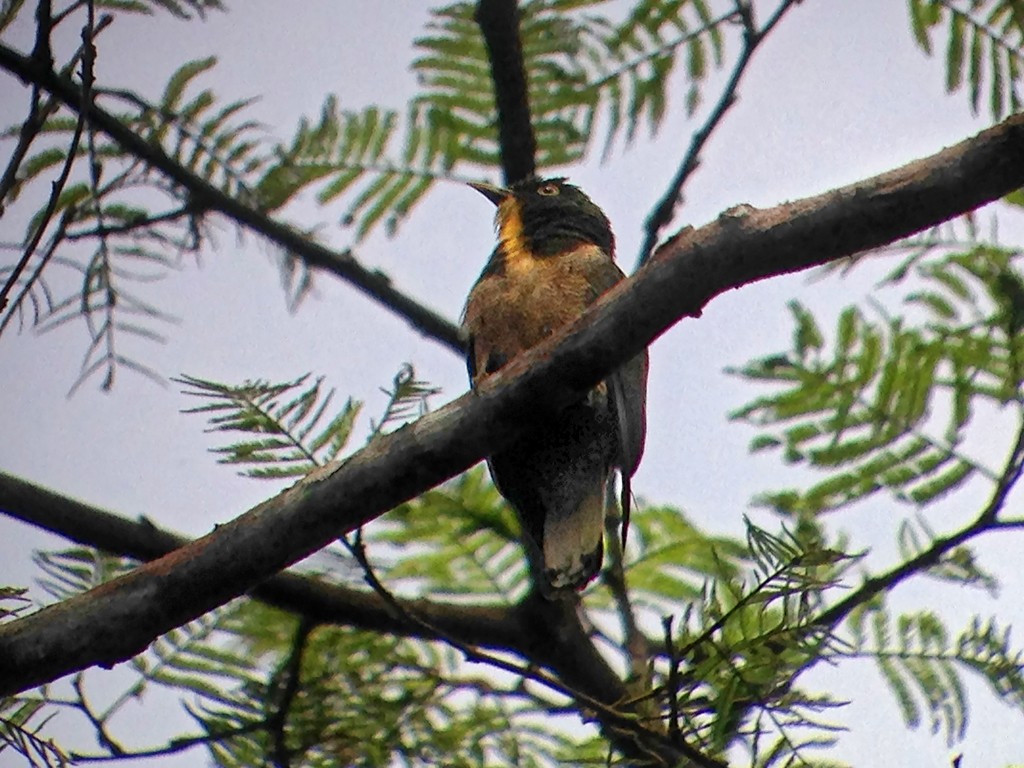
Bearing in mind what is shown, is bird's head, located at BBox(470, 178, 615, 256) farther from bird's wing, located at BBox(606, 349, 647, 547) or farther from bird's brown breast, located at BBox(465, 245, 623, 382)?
bird's wing, located at BBox(606, 349, 647, 547)

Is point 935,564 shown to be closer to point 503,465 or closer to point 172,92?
point 503,465

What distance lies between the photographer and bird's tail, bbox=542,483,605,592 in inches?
143

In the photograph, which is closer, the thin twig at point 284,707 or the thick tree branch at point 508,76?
the thin twig at point 284,707

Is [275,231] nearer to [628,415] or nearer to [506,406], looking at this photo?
[628,415]

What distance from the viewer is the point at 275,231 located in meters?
A: 4.54

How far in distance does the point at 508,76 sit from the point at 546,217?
55 cm

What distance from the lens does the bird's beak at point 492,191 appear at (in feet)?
15.3

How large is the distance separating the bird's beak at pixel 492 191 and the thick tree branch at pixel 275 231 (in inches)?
17.0

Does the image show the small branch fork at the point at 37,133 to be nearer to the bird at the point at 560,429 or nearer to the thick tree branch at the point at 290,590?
the thick tree branch at the point at 290,590

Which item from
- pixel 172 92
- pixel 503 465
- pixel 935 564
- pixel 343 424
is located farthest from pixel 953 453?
pixel 172 92

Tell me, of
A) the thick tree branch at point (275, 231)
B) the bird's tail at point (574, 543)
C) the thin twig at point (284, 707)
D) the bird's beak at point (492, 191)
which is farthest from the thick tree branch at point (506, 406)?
the bird's beak at point (492, 191)

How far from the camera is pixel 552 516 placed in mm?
3809

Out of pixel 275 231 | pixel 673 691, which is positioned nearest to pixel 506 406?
pixel 673 691

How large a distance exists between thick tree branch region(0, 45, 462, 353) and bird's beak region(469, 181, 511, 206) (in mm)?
431
